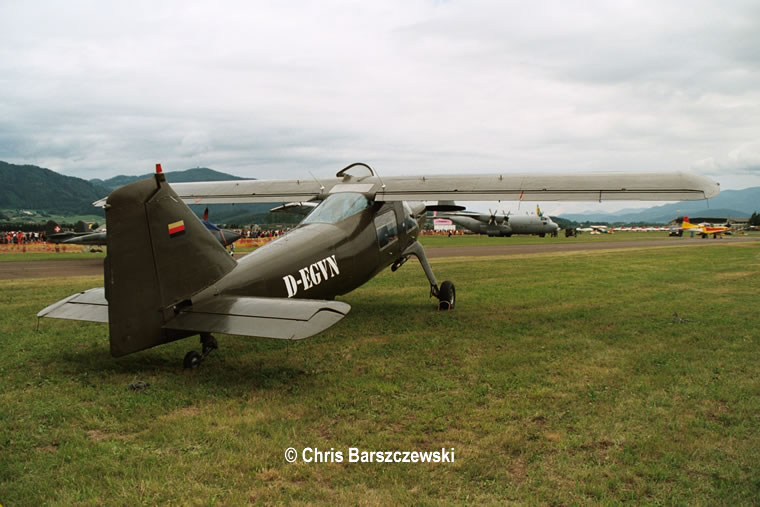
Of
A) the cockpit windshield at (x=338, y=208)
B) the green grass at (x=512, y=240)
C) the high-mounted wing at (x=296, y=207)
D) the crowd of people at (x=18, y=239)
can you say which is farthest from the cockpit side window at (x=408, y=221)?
the crowd of people at (x=18, y=239)

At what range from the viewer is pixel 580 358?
6.47 meters

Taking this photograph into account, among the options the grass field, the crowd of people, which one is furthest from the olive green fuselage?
the crowd of people

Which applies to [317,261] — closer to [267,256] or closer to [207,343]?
[267,256]

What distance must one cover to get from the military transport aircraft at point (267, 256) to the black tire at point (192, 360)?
2 cm

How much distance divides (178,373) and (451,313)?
18.7 ft

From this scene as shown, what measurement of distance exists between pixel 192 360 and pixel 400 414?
276cm

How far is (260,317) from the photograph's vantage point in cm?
506

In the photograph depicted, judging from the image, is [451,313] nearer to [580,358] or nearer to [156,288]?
[580,358]

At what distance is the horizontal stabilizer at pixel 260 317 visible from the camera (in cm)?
474

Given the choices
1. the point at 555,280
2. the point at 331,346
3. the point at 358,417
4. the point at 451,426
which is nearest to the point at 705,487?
the point at 451,426

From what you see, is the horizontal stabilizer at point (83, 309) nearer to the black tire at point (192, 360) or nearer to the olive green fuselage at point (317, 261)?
the black tire at point (192, 360)

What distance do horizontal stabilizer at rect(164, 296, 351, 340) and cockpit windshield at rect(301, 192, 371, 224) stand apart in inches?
111

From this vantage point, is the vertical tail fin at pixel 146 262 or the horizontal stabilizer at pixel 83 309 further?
the horizontal stabilizer at pixel 83 309

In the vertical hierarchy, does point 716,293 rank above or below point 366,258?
below
